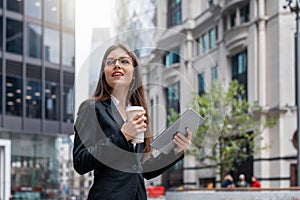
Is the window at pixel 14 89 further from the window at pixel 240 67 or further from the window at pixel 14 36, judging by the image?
the window at pixel 240 67

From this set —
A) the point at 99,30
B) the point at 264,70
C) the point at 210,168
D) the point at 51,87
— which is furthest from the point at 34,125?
the point at 99,30

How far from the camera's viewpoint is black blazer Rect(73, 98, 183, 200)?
7.95 ft

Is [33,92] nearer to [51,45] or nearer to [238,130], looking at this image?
[51,45]

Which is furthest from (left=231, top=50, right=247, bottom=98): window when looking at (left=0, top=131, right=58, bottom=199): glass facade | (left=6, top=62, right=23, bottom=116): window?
(left=6, top=62, right=23, bottom=116): window

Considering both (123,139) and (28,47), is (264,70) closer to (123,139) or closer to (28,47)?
(28,47)

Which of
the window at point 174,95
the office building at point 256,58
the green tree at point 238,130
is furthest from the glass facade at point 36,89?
the window at point 174,95

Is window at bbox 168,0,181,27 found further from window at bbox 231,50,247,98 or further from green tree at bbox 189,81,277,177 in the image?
green tree at bbox 189,81,277,177

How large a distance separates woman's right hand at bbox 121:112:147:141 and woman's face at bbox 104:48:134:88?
0.22 meters

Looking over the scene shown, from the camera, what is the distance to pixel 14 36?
112 feet

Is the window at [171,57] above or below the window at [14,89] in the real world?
below

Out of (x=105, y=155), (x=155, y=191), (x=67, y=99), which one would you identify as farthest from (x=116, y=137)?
(x=67, y=99)

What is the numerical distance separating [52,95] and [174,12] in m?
8.45

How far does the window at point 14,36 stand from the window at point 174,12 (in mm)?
8166

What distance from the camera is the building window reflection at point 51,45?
35.7 metres
